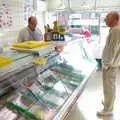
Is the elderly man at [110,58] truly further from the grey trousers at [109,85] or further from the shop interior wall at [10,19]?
the shop interior wall at [10,19]

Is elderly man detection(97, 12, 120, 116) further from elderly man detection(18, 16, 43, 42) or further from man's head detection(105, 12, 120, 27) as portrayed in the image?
elderly man detection(18, 16, 43, 42)

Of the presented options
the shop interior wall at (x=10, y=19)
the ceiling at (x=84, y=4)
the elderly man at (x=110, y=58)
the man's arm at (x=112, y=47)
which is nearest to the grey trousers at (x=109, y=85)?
the elderly man at (x=110, y=58)

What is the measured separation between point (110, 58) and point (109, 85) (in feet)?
1.69

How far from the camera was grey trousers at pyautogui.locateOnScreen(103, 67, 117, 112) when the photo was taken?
3613 millimetres

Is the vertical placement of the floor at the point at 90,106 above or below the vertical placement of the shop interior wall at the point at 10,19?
below

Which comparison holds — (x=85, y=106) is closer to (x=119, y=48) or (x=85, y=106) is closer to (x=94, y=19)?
(x=119, y=48)

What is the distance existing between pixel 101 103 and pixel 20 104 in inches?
100

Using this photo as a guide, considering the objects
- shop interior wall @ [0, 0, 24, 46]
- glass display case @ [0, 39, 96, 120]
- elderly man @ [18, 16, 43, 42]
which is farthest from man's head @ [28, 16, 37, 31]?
glass display case @ [0, 39, 96, 120]

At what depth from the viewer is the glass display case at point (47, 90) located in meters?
1.96

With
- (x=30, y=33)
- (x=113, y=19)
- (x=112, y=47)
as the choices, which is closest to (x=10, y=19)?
(x=30, y=33)

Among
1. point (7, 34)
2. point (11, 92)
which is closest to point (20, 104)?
point (11, 92)

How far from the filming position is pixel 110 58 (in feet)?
11.3

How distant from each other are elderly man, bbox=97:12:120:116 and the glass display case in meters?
0.35

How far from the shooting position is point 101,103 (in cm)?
421
